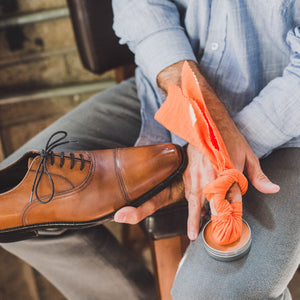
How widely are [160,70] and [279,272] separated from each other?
20.6 inches

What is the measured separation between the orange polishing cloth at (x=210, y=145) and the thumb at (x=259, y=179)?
4cm

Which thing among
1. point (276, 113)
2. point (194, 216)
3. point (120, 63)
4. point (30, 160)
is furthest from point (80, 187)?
point (120, 63)

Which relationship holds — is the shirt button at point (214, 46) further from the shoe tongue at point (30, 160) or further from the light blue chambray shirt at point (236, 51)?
the shoe tongue at point (30, 160)

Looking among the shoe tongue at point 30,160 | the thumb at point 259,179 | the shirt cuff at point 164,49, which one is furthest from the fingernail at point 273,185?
the shoe tongue at point 30,160

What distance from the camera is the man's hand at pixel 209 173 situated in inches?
24.2

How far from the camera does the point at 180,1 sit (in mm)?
854

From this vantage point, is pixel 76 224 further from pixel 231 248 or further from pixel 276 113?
pixel 276 113

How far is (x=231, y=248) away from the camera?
0.54m

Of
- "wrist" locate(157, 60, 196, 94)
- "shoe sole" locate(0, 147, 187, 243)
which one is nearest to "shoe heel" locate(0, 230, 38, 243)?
"shoe sole" locate(0, 147, 187, 243)

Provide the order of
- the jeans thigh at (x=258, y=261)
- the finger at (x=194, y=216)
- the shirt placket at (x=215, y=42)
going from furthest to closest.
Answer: the shirt placket at (x=215, y=42)
the finger at (x=194, y=216)
the jeans thigh at (x=258, y=261)

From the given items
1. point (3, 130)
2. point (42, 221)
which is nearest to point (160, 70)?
point (42, 221)

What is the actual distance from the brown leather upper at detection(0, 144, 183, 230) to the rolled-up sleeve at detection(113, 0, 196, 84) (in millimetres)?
261

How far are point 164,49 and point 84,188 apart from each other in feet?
1.30

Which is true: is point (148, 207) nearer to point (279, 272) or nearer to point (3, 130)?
point (279, 272)
